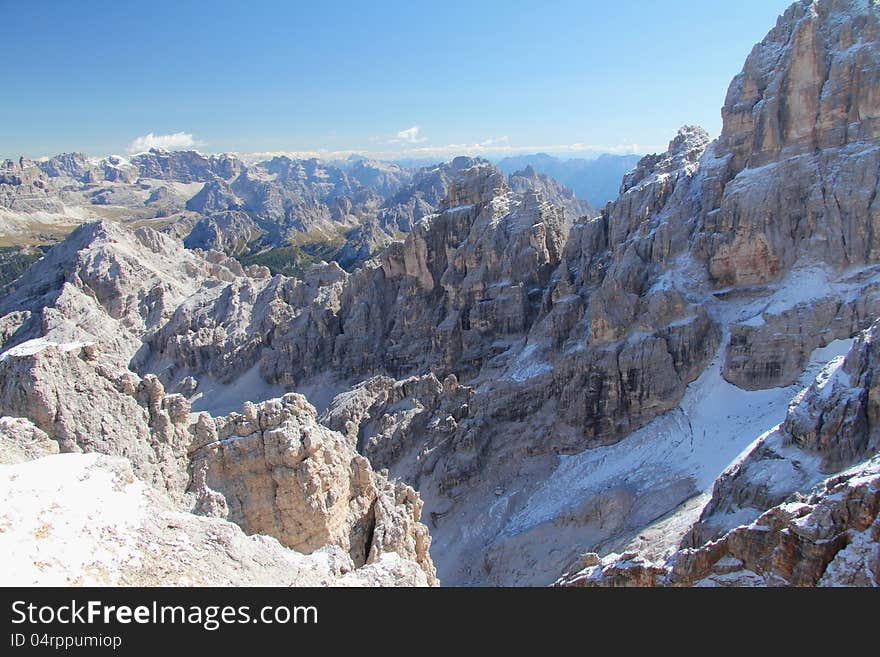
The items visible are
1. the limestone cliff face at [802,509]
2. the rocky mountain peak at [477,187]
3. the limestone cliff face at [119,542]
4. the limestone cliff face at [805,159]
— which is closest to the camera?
the limestone cliff face at [119,542]

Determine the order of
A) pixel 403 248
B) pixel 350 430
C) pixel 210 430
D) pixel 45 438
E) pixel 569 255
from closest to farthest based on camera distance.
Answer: pixel 45 438
pixel 210 430
pixel 350 430
pixel 569 255
pixel 403 248

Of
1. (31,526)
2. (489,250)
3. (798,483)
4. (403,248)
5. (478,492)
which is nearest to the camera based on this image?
(31,526)

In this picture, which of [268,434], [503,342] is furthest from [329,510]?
[503,342]

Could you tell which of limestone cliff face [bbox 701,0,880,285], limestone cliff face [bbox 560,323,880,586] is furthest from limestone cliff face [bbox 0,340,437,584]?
limestone cliff face [bbox 701,0,880,285]

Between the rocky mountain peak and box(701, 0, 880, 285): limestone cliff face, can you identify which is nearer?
box(701, 0, 880, 285): limestone cliff face

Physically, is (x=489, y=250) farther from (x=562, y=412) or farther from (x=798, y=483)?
(x=798, y=483)

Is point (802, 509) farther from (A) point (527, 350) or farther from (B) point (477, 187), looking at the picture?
(B) point (477, 187)

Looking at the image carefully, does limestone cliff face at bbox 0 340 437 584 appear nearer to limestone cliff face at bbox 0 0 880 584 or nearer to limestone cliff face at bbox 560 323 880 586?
limestone cliff face at bbox 0 0 880 584

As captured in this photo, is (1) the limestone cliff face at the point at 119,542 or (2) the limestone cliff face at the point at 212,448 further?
(2) the limestone cliff face at the point at 212,448

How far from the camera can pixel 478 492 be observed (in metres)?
59.0

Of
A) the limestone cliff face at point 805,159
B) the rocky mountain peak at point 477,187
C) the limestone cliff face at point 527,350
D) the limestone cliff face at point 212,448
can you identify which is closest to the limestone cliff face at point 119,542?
the limestone cliff face at point 212,448

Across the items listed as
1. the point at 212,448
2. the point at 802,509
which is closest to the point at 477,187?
the point at 212,448

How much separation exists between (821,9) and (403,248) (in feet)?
191

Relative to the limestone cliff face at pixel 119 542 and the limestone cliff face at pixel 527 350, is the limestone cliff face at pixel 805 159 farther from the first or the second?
the limestone cliff face at pixel 119 542
